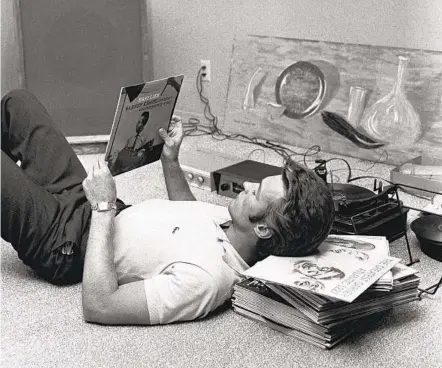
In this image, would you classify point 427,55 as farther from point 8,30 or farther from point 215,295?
point 8,30

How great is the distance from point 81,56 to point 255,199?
1.78 m

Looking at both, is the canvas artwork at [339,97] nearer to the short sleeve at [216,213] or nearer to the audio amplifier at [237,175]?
the audio amplifier at [237,175]

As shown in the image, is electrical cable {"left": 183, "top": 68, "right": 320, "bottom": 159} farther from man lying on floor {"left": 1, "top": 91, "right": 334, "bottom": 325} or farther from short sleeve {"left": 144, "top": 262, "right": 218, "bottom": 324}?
short sleeve {"left": 144, "top": 262, "right": 218, "bottom": 324}

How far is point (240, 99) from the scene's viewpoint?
140 inches

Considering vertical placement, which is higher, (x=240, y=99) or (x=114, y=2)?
(x=114, y=2)

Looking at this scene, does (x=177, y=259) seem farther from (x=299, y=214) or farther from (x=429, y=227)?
(x=429, y=227)

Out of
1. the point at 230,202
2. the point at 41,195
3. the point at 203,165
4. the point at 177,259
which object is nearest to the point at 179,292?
the point at 177,259

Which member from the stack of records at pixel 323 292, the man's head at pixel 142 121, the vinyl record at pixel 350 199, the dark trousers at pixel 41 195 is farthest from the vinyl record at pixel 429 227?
the dark trousers at pixel 41 195

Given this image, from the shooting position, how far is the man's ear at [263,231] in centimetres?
171

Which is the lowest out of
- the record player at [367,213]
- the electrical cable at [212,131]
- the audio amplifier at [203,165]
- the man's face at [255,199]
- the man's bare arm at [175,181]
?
the electrical cable at [212,131]

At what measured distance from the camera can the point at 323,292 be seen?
1.53 meters

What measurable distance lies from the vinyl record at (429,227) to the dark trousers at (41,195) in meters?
1.00

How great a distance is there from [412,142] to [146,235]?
1.58 metres

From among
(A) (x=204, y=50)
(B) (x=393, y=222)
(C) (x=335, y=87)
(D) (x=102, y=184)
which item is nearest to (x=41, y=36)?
(A) (x=204, y=50)
